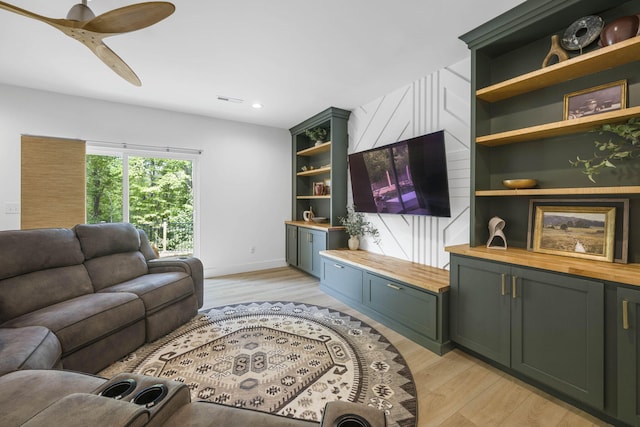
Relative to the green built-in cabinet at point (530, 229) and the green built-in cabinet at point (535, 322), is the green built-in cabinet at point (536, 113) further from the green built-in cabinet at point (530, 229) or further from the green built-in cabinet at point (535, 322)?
the green built-in cabinet at point (535, 322)

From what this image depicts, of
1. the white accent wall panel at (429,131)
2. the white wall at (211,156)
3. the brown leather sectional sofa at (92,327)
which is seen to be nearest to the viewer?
the brown leather sectional sofa at (92,327)

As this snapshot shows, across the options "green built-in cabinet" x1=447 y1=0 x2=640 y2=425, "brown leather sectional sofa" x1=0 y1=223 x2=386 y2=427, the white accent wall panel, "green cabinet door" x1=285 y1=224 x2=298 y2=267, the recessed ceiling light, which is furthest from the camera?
"green cabinet door" x1=285 y1=224 x2=298 y2=267

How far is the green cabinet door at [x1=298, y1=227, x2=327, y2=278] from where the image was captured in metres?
4.07

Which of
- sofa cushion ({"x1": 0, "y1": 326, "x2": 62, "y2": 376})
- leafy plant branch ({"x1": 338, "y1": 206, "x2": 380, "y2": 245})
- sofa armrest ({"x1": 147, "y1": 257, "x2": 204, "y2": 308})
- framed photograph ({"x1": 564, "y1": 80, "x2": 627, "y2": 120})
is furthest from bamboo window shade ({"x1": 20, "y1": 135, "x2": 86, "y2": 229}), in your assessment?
framed photograph ({"x1": 564, "y1": 80, "x2": 627, "y2": 120})

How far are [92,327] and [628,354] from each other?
126 inches

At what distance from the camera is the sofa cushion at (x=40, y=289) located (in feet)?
6.23

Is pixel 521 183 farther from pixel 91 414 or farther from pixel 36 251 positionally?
pixel 36 251

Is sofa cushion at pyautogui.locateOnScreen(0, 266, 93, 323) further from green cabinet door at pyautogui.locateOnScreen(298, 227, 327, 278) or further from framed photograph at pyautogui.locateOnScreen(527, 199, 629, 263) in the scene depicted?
framed photograph at pyautogui.locateOnScreen(527, 199, 629, 263)

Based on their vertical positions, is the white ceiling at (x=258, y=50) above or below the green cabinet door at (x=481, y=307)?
above

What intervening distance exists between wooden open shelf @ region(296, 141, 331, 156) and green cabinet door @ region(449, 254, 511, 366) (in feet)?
8.58

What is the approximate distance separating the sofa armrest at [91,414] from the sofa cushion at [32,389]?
338 mm

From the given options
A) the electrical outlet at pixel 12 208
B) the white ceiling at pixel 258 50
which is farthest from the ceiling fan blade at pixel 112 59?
the electrical outlet at pixel 12 208

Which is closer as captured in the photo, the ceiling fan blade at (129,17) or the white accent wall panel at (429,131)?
the ceiling fan blade at (129,17)

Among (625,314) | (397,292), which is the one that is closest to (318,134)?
(397,292)
